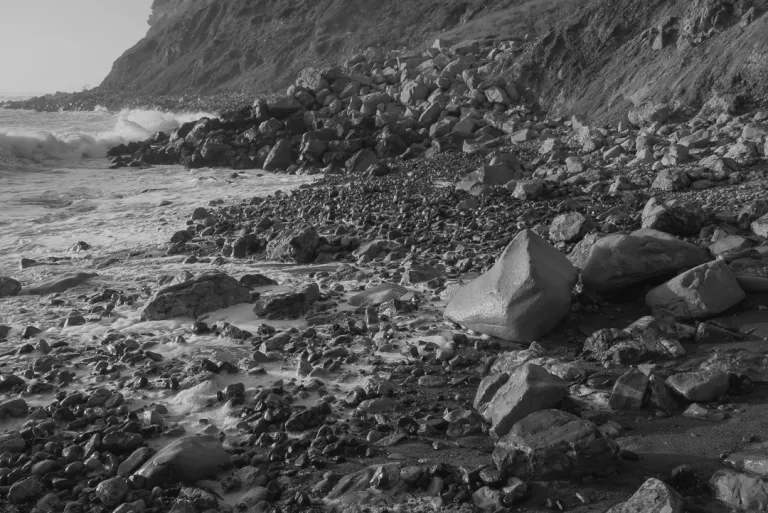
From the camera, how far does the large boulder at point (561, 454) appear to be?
→ 2898 millimetres

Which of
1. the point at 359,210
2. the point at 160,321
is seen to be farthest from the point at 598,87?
the point at 160,321

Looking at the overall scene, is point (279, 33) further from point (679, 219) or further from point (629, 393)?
point (629, 393)

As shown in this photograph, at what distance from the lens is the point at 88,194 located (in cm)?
1363

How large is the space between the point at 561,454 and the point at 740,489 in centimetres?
69

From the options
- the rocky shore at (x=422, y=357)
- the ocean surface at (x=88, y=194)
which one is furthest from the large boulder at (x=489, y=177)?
the ocean surface at (x=88, y=194)

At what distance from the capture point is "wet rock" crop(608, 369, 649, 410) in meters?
3.48

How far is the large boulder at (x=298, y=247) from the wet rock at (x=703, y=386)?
4.42m

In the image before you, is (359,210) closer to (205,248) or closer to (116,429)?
(205,248)

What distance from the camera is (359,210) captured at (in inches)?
351

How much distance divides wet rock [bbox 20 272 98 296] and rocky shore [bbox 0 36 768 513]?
1.1 inches

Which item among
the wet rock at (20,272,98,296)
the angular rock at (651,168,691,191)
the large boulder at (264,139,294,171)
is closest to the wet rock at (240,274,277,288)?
the wet rock at (20,272,98,296)

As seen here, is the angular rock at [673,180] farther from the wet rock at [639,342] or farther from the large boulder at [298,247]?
the large boulder at [298,247]

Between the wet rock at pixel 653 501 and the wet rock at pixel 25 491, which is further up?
the wet rock at pixel 25 491

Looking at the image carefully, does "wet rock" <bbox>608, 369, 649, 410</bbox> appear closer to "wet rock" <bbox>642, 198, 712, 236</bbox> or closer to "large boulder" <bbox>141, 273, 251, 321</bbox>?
"wet rock" <bbox>642, 198, 712, 236</bbox>
